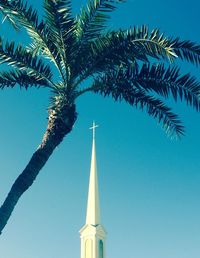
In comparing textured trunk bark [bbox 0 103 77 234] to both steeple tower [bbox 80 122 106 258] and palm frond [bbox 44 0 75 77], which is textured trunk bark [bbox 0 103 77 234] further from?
steeple tower [bbox 80 122 106 258]

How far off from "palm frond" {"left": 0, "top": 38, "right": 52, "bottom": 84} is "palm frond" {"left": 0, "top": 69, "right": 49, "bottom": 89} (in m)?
0.14

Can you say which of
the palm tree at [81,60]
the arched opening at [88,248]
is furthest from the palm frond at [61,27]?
the arched opening at [88,248]

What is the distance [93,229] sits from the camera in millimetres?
51812

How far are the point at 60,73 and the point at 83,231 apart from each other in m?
42.4

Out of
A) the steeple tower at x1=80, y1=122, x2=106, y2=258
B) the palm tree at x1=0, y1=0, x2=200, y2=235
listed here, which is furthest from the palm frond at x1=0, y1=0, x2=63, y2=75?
the steeple tower at x1=80, y1=122, x2=106, y2=258

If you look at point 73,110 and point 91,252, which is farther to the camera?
point 91,252

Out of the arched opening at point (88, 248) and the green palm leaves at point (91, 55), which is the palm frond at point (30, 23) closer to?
the green palm leaves at point (91, 55)

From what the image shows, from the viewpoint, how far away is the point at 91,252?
2062 inches

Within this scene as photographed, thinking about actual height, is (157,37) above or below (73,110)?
above

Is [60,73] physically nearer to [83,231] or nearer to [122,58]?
[122,58]

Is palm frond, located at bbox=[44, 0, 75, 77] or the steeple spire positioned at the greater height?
the steeple spire

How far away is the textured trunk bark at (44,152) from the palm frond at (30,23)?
Answer: 1300 mm

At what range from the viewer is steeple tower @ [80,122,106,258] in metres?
52.2

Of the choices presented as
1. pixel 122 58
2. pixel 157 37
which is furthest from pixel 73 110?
pixel 157 37
